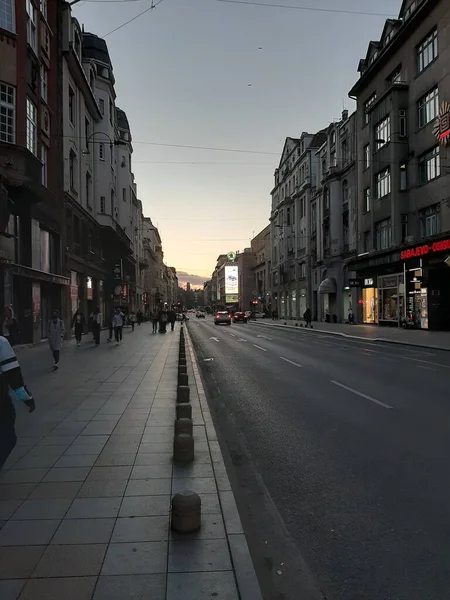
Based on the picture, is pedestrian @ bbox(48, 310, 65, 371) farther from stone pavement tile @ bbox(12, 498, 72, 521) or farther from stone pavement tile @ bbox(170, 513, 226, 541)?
stone pavement tile @ bbox(170, 513, 226, 541)

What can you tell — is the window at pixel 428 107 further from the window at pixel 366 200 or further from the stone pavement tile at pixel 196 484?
the stone pavement tile at pixel 196 484

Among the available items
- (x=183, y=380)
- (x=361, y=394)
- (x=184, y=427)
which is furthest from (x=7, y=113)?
(x=184, y=427)

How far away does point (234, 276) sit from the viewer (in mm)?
136625

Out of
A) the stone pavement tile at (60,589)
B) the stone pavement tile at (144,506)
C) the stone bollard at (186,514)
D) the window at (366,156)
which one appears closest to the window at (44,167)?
the stone pavement tile at (144,506)

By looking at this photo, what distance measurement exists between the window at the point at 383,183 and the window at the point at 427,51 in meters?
6.97

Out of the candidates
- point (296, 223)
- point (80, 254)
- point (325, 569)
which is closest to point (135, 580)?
point (325, 569)

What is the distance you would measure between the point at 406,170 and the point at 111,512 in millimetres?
34091

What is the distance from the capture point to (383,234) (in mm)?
37125

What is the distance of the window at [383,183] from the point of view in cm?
3556

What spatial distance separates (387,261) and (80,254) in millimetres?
20693

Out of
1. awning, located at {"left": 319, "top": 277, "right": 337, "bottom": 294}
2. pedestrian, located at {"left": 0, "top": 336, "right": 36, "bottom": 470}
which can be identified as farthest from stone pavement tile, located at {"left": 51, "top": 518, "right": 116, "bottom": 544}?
awning, located at {"left": 319, "top": 277, "right": 337, "bottom": 294}

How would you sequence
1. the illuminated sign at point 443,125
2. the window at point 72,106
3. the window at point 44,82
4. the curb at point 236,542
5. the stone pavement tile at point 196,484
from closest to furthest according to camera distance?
the curb at point 236,542 < the stone pavement tile at point 196,484 < the window at point 44,82 < the illuminated sign at point 443,125 < the window at point 72,106

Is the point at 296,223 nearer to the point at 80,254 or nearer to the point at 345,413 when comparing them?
the point at 80,254

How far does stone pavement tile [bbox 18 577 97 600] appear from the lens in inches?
118
